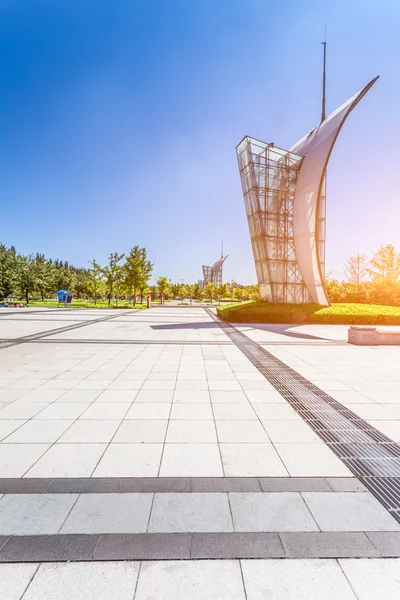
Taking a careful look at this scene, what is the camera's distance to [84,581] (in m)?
1.99

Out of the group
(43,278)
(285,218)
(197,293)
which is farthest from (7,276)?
(197,293)

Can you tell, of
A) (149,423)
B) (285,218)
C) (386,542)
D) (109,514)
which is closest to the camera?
(386,542)

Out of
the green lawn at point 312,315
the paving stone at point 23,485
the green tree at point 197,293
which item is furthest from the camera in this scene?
the green tree at point 197,293

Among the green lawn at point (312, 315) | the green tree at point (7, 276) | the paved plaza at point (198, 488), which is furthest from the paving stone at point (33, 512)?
the green tree at point (7, 276)

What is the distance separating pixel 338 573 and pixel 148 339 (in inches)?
433

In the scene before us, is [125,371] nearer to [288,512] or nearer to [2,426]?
[2,426]

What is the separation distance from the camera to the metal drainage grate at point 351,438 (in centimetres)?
318

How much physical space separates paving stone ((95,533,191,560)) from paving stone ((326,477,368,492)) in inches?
65.3

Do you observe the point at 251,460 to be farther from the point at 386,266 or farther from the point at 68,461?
the point at 386,266

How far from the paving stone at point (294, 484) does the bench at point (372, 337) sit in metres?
10.2

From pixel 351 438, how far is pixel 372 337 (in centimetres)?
927

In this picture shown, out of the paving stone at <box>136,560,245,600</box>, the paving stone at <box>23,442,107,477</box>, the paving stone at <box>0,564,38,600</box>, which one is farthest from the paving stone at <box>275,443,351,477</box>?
the paving stone at <box>0,564,38,600</box>

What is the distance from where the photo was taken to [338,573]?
211cm

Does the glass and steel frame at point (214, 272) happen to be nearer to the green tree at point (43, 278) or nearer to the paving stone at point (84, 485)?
the green tree at point (43, 278)
